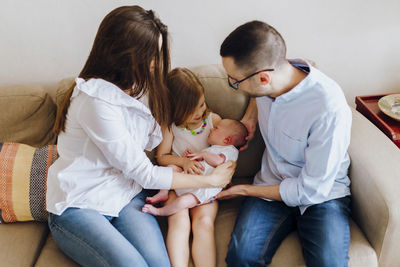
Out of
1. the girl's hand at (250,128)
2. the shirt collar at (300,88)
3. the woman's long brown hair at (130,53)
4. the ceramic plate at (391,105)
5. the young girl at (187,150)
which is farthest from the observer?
the ceramic plate at (391,105)

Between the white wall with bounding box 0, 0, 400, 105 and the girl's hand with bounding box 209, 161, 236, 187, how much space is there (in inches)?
26.1

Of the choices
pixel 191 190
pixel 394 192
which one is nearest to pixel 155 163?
pixel 191 190

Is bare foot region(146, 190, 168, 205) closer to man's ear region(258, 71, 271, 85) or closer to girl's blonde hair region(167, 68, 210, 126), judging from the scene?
girl's blonde hair region(167, 68, 210, 126)

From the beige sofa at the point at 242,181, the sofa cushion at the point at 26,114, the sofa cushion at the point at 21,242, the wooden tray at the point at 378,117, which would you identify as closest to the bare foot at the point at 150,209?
the beige sofa at the point at 242,181

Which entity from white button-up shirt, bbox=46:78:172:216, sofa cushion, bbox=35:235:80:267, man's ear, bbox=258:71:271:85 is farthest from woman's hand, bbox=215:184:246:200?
sofa cushion, bbox=35:235:80:267

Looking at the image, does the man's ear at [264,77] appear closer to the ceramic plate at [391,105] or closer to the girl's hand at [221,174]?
the girl's hand at [221,174]

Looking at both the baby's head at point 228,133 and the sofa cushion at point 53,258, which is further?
the baby's head at point 228,133

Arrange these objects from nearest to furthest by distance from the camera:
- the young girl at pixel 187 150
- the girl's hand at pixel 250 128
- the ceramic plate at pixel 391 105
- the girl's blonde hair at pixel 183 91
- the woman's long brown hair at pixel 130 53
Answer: the woman's long brown hair at pixel 130 53 → the young girl at pixel 187 150 → the girl's blonde hair at pixel 183 91 → the girl's hand at pixel 250 128 → the ceramic plate at pixel 391 105

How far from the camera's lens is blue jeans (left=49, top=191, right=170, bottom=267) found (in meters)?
1.31

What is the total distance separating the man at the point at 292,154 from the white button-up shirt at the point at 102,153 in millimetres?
408

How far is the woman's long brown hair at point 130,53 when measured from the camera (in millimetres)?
1236

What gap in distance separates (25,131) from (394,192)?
1689 millimetres

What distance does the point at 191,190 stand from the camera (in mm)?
1583

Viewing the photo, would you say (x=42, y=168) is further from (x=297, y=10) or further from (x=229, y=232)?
(x=297, y=10)
